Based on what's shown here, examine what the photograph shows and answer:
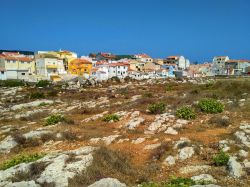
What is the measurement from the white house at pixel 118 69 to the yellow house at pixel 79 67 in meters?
7.92

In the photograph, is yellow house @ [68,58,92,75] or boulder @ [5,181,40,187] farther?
yellow house @ [68,58,92,75]

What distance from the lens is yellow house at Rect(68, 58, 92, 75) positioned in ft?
375

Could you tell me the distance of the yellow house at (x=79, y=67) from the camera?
114450 mm

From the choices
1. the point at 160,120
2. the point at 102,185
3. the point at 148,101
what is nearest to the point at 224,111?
the point at 160,120

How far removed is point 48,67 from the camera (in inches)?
4213

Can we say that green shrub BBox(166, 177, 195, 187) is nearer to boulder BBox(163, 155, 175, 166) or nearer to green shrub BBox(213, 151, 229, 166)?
green shrub BBox(213, 151, 229, 166)

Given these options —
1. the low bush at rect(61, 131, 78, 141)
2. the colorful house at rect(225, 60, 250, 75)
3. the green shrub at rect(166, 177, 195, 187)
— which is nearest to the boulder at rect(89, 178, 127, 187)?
the green shrub at rect(166, 177, 195, 187)

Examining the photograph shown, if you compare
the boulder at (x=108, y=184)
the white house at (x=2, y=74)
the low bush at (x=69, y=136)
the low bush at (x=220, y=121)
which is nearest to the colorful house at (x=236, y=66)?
the white house at (x=2, y=74)

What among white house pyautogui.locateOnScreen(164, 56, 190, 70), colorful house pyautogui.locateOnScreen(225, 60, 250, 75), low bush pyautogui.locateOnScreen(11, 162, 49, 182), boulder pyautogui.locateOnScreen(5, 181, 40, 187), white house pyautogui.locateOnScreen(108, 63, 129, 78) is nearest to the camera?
boulder pyautogui.locateOnScreen(5, 181, 40, 187)

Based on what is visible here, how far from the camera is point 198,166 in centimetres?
1309

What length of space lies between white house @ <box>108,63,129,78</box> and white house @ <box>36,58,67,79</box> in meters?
17.8

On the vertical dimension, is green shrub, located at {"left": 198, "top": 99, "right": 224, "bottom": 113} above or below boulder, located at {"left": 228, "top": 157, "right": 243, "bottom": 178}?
above

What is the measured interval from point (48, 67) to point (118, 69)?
2521 centimetres

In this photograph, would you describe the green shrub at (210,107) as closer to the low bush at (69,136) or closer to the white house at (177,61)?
the low bush at (69,136)
